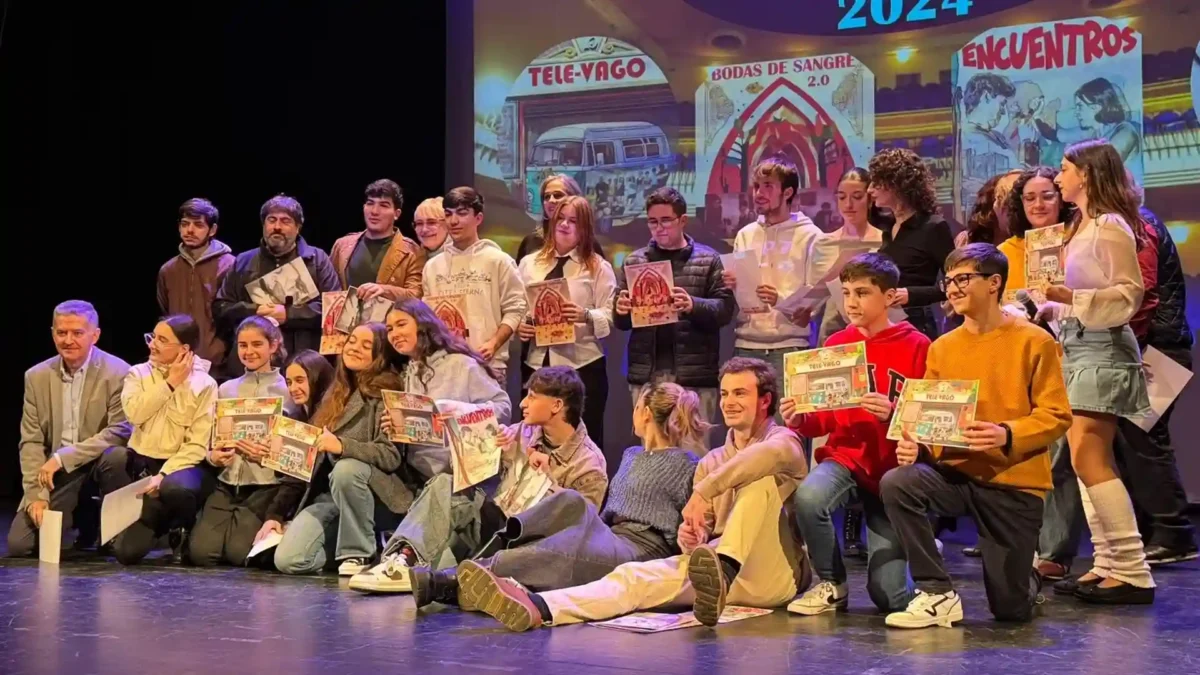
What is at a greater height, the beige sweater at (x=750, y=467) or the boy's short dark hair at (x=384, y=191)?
the boy's short dark hair at (x=384, y=191)

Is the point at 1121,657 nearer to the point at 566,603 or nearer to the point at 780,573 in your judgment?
the point at 780,573

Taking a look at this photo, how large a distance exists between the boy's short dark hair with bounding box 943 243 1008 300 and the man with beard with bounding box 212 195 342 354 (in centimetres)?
333

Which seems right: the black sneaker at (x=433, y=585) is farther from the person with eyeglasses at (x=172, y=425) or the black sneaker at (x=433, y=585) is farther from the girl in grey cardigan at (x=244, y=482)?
the person with eyeglasses at (x=172, y=425)

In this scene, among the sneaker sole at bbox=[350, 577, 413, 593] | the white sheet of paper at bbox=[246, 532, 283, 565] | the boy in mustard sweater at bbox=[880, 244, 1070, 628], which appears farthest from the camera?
the white sheet of paper at bbox=[246, 532, 283, 565]

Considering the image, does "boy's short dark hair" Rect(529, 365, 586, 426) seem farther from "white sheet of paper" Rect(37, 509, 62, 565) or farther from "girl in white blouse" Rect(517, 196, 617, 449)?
"white sheet of paper" Rect(37, 509, 62, 565)

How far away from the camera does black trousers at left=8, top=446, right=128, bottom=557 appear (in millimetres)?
5918

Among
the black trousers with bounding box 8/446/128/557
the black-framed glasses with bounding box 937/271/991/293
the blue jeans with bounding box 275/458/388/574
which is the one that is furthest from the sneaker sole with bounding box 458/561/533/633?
the black trousers with bounding box 8/446/128/557

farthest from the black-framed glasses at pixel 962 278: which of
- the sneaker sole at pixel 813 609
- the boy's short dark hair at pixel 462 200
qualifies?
the boy's short dark hair at pixel 462 200

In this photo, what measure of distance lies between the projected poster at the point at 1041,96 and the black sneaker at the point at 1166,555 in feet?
7.50

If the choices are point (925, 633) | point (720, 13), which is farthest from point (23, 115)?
point (925, 633)

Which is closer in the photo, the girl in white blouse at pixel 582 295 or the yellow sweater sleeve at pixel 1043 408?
the yellow sweater sleeve at pixel 1043 408

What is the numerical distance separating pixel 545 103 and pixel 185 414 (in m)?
3.17

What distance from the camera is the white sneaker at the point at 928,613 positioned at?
4023 millimetres

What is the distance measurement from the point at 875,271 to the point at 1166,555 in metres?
1.90
